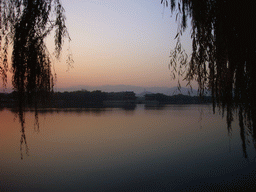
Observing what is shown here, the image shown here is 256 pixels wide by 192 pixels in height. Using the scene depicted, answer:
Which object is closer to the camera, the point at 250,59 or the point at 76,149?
the point at 250,59

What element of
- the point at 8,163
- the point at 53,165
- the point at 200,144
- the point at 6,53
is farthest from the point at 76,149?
the point at 6,53

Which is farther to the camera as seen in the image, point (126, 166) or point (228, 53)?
point (126, 166)

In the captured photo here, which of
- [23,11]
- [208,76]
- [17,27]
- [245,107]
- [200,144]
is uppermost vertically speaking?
[23,11]

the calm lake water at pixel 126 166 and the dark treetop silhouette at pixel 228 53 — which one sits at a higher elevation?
the dark treetop silhouette at pixel 228 53

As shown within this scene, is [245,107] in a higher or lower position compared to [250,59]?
lower

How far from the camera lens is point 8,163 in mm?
6434

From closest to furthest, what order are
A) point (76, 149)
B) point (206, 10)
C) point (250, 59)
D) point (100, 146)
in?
point (250, 59)
point (206, 10)
point (76, 149)
point (100, 146)

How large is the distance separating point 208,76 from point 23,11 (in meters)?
1.57

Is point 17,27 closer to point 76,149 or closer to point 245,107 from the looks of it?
point 245,107

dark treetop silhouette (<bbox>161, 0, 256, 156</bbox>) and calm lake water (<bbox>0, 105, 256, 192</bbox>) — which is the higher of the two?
dark treetop silhouette (<bbox>161, 0, 256, 156</bbox>)

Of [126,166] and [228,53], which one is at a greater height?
[228,53]

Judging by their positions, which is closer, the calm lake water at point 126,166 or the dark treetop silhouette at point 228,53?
the dark treetop silhouette at point 228,53

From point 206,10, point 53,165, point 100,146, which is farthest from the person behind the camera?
point 100,146

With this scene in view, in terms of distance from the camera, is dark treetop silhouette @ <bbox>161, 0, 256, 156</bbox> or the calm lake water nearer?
dark treetop silhouette @ <bbox>161, 0, 256, 156</bbox>
